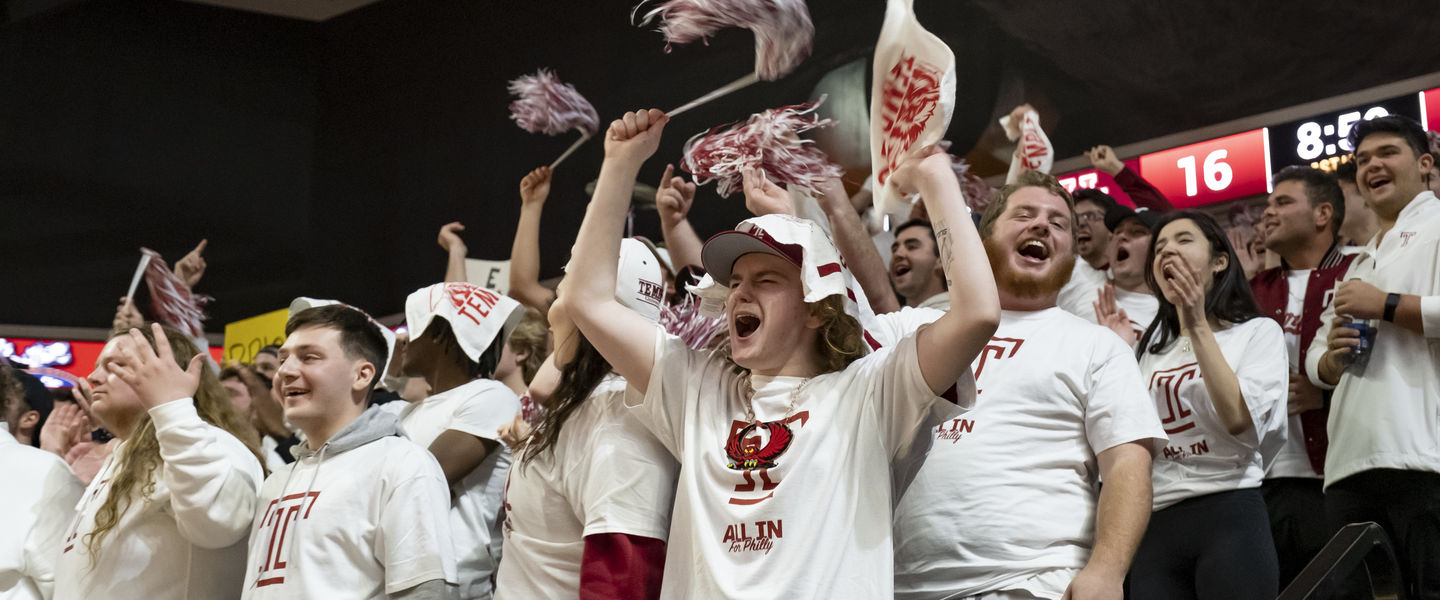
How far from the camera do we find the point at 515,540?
Answer: 8.48 ft

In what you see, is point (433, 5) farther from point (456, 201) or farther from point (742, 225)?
point (742, 225)

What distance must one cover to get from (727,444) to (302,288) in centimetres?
907

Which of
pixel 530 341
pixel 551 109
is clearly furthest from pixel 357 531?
pixel 551 109

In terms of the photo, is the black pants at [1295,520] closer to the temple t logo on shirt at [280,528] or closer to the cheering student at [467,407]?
the cheering student at [467,407]

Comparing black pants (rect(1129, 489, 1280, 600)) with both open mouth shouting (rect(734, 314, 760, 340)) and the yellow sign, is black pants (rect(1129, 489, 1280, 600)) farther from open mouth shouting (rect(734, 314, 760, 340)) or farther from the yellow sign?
the yellow sign

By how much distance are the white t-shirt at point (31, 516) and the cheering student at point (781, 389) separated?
194 centimetres

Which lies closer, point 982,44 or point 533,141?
point 982,44

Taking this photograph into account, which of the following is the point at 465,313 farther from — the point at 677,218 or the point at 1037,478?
the point at 1037,478

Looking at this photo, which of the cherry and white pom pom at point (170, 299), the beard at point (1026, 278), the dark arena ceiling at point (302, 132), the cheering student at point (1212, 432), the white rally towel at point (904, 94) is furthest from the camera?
the dark arena ceiling at point (302, 132)

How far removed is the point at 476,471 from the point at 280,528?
0.60 m

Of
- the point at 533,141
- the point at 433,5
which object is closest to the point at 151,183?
the point at 433,5

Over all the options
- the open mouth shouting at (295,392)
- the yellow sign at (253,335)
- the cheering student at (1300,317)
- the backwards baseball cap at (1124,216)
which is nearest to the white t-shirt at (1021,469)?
the cheering student at (1300,317)

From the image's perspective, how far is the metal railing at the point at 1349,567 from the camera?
2.25 meters

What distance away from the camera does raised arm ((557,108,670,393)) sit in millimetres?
2314
